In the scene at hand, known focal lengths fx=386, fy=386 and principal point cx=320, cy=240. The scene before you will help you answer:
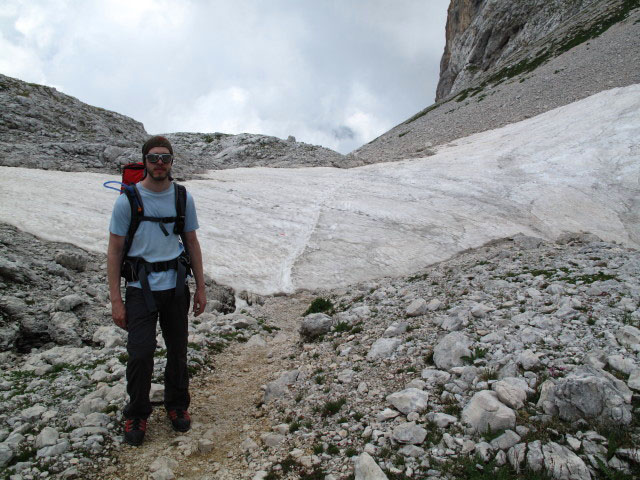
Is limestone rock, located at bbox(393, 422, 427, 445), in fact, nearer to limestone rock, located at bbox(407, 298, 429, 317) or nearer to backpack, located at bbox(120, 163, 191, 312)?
backpack, located at bbox(120, 163, 191, 312)

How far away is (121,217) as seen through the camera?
5.09 m

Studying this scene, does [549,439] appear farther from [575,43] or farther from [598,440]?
[575,43]

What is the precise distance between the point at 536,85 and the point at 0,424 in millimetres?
55527

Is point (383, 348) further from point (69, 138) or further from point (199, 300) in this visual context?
point (69, 138)

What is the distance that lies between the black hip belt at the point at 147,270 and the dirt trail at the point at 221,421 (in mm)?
1904

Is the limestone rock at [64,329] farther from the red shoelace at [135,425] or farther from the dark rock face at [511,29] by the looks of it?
the dark rock face at [511,29]

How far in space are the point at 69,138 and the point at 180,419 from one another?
94.5 feet

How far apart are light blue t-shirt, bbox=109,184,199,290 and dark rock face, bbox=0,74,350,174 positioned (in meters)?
22.0

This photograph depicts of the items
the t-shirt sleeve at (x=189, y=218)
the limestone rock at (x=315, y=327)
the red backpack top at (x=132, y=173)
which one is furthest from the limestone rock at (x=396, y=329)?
the red backpack top at (x=132, y=173)

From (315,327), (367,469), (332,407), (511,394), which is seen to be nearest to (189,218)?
(332,407)

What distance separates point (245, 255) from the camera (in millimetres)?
16406

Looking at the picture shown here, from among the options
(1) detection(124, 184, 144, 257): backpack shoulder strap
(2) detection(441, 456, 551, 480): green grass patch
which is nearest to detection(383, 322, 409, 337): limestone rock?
(2) detection(441, 456, 551, 480): green grass patch

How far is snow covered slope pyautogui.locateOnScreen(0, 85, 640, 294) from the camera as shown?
15.9 m

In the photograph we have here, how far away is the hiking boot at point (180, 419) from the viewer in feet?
18.5
